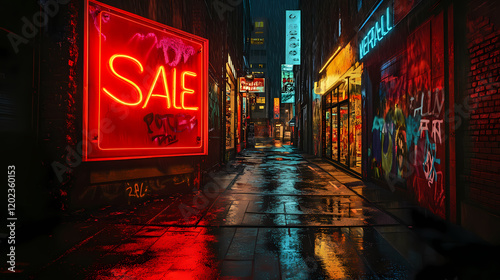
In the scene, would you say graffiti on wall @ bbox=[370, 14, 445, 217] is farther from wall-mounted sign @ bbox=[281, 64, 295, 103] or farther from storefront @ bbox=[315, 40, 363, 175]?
wall-mounted sign @ bbox=[281, 64, 295, 103]

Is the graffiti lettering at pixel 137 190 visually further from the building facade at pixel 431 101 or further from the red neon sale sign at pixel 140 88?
the building facade at pixel 431 101

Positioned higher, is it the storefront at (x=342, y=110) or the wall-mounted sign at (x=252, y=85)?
the wall-mounted sign at (x=252, y=85)

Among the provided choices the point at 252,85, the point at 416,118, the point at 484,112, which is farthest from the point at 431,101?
the point at 252,85

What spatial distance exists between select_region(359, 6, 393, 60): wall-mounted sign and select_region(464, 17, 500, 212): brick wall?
10.8ft

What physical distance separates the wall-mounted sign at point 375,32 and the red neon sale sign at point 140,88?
5196 millimetres

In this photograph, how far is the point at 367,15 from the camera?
31.7 feet

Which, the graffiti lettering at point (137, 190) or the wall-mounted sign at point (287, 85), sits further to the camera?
the wall-mounted sign at point (287, 85)

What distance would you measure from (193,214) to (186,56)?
4.36 metres

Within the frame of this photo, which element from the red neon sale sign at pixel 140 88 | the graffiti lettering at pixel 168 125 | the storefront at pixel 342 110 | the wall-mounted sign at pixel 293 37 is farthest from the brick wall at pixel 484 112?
the wall-mounted sign at pixel 293 37

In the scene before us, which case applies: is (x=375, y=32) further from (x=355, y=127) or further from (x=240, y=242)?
(x=240, y=242)

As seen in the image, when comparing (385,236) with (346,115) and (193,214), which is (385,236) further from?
(346,115)

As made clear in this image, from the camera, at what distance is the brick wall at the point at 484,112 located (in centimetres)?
433

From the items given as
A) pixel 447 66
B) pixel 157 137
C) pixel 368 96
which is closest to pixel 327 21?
pixel 368 96

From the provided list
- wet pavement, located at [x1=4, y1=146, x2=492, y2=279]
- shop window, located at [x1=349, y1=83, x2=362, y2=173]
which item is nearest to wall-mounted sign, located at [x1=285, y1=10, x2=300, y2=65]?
shop window, located at [x1=349, y1=83, x2=362, y2=173]
